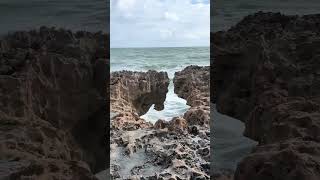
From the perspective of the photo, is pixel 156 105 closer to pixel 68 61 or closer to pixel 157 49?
pixel 157 49

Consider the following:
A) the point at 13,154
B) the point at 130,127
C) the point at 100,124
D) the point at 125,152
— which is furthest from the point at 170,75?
the point at 13,154

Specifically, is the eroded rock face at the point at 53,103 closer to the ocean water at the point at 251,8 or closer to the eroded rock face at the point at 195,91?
the ocean water at the point at 251,8

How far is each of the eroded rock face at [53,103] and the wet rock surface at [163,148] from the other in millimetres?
1537

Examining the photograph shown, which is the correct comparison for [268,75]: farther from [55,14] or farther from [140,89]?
[140,89]

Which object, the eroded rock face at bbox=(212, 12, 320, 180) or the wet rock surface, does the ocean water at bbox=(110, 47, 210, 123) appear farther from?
the eroded rock face at bbox=(212, 12, 320, 180)

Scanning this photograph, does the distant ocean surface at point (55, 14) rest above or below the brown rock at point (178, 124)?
above

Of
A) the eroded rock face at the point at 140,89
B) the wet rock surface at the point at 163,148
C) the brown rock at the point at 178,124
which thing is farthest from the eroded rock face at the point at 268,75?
the eroded rock face at the point at 140,89

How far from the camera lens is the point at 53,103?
341 cm

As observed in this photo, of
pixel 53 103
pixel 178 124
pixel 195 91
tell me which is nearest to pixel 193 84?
pixel 195 91

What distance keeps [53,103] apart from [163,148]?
2.10 meters

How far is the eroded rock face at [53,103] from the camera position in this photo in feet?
10.3

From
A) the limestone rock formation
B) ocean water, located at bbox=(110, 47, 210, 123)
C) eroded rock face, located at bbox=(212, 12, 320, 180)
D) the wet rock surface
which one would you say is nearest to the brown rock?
the wet rock surface

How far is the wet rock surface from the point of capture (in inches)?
192

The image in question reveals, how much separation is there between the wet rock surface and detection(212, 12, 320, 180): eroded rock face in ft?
5.07
